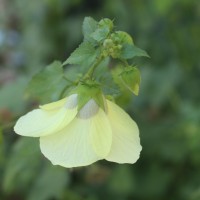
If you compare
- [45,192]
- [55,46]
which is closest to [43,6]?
[55,46]

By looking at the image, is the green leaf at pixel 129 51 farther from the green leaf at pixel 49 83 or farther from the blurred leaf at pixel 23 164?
the blurred leaf at pixel 23 164

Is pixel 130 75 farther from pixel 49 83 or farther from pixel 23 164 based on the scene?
pixel 23 164

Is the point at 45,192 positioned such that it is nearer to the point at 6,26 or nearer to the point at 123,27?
the point at 123,27

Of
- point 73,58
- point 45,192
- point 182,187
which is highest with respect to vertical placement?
point 73,58

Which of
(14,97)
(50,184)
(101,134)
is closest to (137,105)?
(14,97)

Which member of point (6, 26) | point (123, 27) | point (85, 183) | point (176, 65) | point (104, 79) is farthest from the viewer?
point (6, 26)

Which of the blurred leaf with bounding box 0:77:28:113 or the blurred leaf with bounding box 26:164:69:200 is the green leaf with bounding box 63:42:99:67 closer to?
Result: the blurred leaf with bounding box 26:164:69:200
